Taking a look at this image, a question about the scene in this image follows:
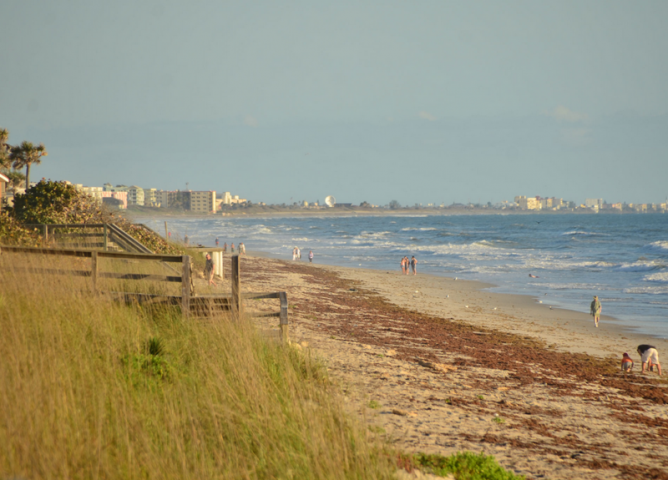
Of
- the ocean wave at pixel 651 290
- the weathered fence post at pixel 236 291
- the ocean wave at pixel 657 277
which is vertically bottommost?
the ocean wave at pixel 651 290

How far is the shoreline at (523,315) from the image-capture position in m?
16.0

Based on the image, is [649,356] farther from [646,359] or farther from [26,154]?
[26,154]

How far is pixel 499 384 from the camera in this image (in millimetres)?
9562

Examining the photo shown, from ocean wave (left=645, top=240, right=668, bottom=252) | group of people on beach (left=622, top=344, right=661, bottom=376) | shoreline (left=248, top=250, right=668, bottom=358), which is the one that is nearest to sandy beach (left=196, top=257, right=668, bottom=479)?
shoreline (left=248, top=250, right=668, bottom=358)

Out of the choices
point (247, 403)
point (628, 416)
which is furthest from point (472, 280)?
point (247, 403)

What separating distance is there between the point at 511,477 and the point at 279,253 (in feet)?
170

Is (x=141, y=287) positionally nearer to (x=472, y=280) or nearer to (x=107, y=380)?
(x=107, y=380)

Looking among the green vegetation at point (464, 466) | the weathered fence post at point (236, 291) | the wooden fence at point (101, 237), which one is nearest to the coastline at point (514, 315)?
the weathered fence post at point (236, 291)

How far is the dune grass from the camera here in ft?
11.2

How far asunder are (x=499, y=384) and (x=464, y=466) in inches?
180

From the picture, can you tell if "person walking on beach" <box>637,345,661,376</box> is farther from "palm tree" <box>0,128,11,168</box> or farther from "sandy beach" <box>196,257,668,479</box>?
"palm tree" <box>0,128,11,168</box>

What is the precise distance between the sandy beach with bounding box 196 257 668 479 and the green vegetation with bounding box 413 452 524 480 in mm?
447

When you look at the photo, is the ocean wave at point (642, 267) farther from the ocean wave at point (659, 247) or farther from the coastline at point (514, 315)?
the ocean wave at point (659, 247)

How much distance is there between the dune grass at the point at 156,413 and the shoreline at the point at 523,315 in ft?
37.9
